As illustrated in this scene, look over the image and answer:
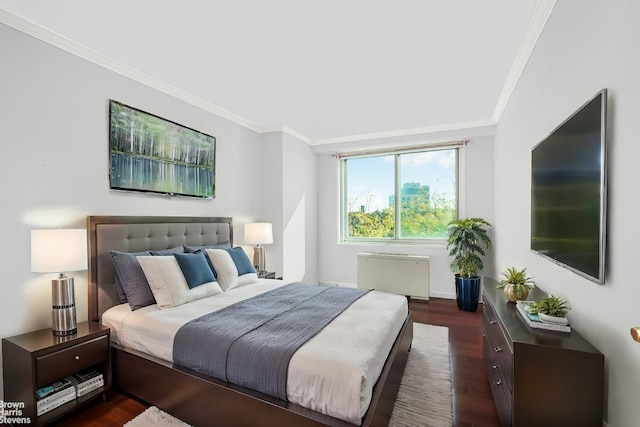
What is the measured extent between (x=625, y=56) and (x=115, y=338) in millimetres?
3408

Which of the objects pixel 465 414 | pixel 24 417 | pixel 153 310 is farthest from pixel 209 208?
pixel 465 414

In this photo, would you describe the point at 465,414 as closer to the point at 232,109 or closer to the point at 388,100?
the point at 388,100

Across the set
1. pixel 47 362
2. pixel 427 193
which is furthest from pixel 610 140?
pixel 427 193

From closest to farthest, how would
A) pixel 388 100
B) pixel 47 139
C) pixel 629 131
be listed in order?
pixel 629 131 < pixel 47 139 < pixel 388 100

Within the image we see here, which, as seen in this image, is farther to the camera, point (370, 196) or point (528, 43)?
point (370, 196)

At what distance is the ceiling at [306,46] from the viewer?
2.03 meters

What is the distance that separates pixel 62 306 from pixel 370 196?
4423 millimetres

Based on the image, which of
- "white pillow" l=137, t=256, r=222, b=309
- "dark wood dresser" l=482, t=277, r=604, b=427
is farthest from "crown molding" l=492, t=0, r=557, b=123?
"white pillow" l=137, t=256, r=222, b=309

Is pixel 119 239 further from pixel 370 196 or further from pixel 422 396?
pixel 370 196

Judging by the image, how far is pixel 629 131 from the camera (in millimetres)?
1171

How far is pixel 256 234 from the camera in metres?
4.04

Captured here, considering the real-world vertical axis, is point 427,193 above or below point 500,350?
above

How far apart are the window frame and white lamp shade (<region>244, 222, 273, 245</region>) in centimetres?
187

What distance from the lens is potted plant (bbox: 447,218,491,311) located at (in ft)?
13.6
